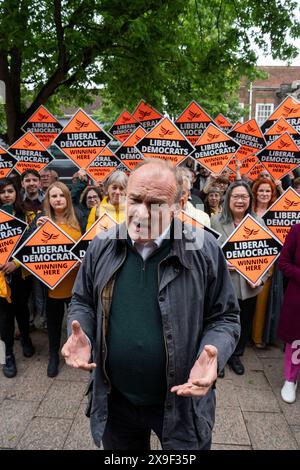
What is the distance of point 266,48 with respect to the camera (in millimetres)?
7543

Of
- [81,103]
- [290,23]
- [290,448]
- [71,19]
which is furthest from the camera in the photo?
[81,103]

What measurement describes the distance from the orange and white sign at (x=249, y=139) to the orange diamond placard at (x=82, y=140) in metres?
2.31

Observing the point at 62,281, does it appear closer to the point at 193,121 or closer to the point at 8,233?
the point at 8,233

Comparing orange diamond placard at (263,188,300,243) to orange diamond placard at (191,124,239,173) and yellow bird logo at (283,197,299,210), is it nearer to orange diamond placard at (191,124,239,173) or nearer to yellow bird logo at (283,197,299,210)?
yellow bird logo at (283,197,299,210)

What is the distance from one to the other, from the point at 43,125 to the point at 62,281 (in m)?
3.65

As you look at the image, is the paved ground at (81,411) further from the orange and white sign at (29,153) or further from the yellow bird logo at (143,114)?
the yellow bird logo at (143,114)

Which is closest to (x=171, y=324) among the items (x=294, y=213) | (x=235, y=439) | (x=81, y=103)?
(x=235, y=439)

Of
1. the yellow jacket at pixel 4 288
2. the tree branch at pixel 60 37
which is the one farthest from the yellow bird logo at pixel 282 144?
the yellow jacket at pixel 4 288

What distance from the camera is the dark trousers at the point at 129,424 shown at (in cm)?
186

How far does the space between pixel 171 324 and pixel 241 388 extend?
2363mm

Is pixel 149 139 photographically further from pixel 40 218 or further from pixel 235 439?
pixel 235 439

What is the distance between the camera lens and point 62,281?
12.5 ft

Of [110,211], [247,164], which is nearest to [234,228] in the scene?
[110,211]

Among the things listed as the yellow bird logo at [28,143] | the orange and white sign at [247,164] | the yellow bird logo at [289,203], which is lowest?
the yellow bird logo at [289,203]
